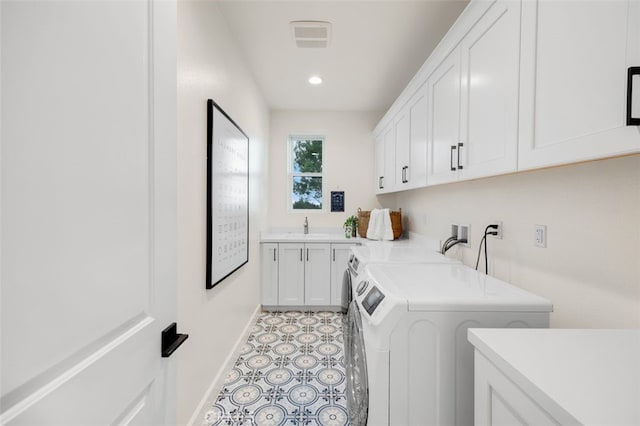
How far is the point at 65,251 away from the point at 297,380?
1962mm

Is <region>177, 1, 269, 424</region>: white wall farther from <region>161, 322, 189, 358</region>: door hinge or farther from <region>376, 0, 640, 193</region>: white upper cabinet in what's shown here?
<region>376, 0, 640, 193</region>: white upper cabinet

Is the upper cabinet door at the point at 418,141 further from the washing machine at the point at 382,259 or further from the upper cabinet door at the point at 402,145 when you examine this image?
the washing machine at the point at 382,259

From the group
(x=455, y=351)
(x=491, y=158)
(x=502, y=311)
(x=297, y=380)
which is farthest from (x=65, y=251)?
(x=297, y=380)

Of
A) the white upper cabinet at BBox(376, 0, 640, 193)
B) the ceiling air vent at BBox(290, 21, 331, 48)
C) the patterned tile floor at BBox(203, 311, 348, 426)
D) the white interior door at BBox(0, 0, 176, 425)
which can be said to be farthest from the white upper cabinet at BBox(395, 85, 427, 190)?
the white interior door at BBox(0, 0, 176, 425)

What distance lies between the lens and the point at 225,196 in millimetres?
1940

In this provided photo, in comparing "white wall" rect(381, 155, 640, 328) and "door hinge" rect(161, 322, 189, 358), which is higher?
"white wall" rect(381, 155, 640, 328)

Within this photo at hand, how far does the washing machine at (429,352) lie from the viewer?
1092 millimetres

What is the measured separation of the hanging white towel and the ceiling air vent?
1.73 meters

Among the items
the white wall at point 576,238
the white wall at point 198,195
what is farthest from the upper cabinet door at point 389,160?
the white wall at point 198,195

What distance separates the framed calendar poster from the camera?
169cm

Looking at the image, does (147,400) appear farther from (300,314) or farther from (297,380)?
(300,314)

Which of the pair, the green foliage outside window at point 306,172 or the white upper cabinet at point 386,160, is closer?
the white upper cabinet at point 386,160

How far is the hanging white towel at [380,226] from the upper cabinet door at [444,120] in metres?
Result: 1.15

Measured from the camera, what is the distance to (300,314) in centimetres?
333
